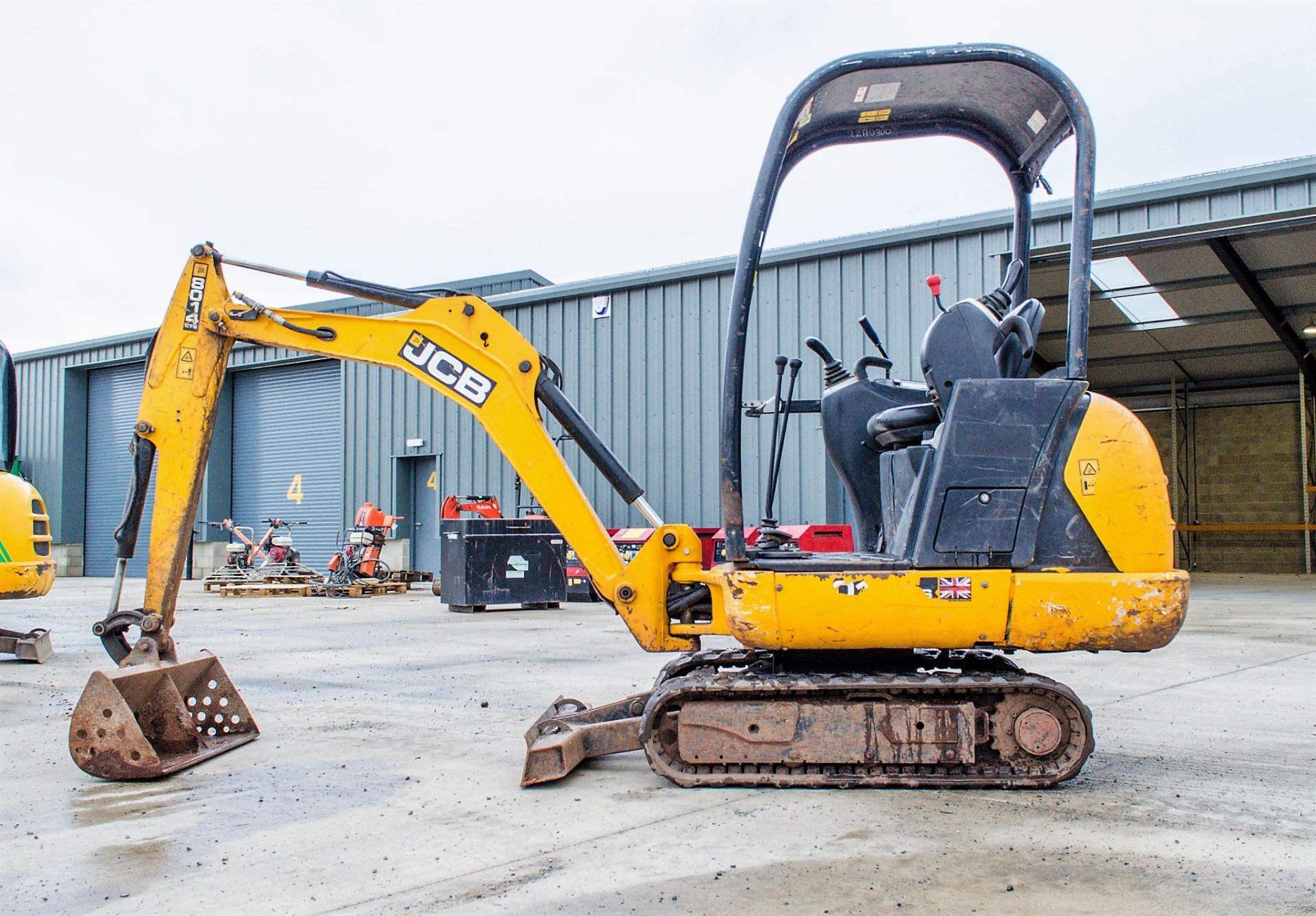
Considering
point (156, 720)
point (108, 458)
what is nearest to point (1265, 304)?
point (156, 720)

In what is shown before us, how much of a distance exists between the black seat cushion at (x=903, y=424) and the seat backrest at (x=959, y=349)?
201 millimetres

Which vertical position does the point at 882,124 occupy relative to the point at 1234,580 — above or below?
above

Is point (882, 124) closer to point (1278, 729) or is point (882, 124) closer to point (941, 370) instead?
point (941, 370)

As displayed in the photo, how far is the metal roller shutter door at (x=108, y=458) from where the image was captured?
2667 centimetres

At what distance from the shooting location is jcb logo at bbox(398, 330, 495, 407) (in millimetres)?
4789

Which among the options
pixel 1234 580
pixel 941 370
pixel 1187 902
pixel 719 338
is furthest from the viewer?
pixel 1234 580

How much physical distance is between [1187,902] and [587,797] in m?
2.07

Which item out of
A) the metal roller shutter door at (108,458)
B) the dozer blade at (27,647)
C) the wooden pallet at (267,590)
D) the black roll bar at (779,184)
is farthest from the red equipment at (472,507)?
the metal roller shutter door at (108,458)

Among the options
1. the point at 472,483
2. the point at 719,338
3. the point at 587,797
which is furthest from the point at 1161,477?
the point at 472,483

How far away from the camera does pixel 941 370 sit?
4.23 m

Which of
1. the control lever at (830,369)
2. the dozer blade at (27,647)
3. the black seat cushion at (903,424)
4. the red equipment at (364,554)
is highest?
the control lever at (830,369)

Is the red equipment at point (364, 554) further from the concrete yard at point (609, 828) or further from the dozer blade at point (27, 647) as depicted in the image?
the concrete yard at point (609, 828)

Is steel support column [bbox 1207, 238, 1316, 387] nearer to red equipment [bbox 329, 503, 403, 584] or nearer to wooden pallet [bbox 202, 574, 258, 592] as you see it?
red equipment [bbox 329, 503, 403, 584]

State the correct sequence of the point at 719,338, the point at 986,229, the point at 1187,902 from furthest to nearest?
the point at 719,338 → the point at 986,229 → the point at 1187,902
